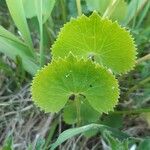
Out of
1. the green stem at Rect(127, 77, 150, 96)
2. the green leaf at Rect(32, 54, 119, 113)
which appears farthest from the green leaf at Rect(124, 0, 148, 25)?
the green leaf at Rect(32, 54, 119, 113)

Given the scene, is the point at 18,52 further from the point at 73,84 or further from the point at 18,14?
the point at 73,84

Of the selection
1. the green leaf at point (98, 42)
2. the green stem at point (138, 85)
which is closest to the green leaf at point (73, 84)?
the green leaf at point (98, 42)

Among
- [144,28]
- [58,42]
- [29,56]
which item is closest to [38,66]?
[29,56]

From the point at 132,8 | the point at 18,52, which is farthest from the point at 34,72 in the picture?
the point at 132,8

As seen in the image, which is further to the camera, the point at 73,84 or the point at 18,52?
the point at 18,52

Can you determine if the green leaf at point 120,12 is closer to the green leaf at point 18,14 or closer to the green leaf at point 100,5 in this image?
the green leaf at point 100,5

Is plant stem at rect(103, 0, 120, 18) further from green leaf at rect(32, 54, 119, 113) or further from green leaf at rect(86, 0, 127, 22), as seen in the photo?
green leaf at rect(32, 54, 119, 113)
